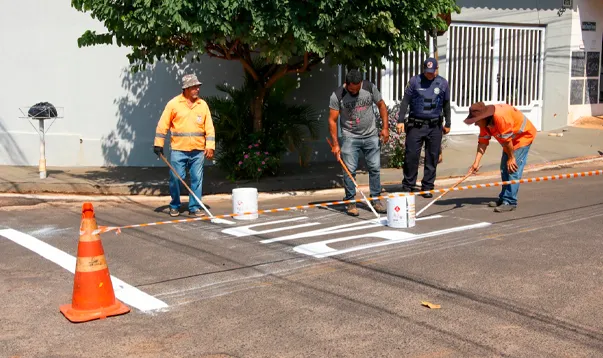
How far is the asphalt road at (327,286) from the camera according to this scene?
207 inches

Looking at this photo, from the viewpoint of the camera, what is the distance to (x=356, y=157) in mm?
10016

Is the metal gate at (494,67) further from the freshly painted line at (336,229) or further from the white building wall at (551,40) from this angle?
the freshly painted line at (336,229)

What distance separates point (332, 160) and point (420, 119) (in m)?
3.71

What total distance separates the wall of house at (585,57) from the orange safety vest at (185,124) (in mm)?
11084

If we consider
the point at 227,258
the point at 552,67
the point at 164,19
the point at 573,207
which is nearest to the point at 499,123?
the point at 573,207

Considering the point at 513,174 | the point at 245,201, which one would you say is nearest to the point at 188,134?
the point at 245,201

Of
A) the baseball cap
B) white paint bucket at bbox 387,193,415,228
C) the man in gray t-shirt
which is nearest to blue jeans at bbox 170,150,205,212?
the man in gray t-shirt

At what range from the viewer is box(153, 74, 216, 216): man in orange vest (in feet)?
32.3

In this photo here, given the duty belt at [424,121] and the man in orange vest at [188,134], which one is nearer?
the man in orange vest at [188,134]

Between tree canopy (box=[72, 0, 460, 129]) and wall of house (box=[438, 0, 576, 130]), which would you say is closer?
tree canopy (box=[72, 0, 460, 129])

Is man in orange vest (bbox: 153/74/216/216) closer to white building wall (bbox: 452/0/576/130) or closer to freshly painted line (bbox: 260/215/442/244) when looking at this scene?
freshly painted line (bbox: 260/215/442/244)

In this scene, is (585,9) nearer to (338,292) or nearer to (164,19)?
(164,19)

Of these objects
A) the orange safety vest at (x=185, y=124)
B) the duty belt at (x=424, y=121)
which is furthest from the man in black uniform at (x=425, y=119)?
the orange safety vest at (x=185, y=124)

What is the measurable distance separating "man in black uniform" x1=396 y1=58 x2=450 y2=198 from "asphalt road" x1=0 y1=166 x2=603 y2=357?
3.72 feet
